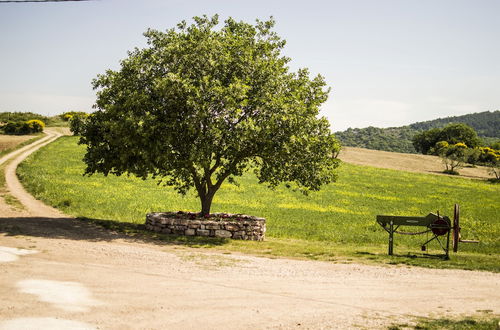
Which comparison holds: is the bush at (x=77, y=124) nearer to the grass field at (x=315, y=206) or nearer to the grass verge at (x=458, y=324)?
the grass field at (x=315, y=206)

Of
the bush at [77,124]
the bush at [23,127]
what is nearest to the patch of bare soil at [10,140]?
the bush at [23,127]

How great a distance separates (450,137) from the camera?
148m

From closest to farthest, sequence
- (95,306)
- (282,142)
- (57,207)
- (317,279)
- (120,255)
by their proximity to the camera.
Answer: (95,306) → (317,279) → (120,255) → (282,142) → (57,207)

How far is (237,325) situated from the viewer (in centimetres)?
1033

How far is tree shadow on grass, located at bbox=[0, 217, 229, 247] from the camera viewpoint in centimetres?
2134

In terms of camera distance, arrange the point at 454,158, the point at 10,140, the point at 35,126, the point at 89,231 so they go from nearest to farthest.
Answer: the point at 89,231 → the point at 10,140 → the point at 454,158 → the point at 35,126

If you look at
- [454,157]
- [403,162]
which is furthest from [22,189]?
[454,157]

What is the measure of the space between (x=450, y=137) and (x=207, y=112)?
471 ft

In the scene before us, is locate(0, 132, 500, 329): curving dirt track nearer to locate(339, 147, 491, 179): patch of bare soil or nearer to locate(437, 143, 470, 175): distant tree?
locate(339, 147, 491, 179): patch of bare soil

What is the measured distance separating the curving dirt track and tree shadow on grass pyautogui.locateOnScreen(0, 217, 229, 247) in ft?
2.01

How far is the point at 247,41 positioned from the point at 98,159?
428 inches

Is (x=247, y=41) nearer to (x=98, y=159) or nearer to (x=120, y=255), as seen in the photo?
(x=98, y=159)

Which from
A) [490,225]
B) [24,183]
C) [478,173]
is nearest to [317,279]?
[490,225]

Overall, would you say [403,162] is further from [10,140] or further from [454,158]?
[10,140]
